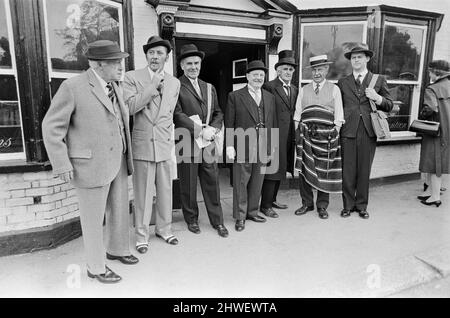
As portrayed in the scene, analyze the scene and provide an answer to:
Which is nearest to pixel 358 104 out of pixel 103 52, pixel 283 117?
pixel 283 117

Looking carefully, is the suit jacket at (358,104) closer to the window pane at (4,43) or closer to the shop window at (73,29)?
the shop window at (73,29)

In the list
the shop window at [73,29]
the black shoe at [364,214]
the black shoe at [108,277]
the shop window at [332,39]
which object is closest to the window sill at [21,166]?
the shop window at [73,29]

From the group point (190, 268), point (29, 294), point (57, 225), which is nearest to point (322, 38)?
point (190, 268)

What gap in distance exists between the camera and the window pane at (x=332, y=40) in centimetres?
576

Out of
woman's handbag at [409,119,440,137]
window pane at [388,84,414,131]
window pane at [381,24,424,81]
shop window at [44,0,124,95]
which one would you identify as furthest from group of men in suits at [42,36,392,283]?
window pane at [388,84,414,131]

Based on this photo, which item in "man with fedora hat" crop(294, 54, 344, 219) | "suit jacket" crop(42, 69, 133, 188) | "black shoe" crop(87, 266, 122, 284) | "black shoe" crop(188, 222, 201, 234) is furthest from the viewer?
"man with fedora hat" crop(294, 54, 344, 219)

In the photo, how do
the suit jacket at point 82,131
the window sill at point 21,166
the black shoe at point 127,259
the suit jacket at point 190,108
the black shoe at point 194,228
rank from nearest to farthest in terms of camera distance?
the suit jacket at point 82,131 < the black shoe at point 127,259 < the window sill at point 21,166 < the suit jacket at point 190,108 < the black shoe at point 194,228

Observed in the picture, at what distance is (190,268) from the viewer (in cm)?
331

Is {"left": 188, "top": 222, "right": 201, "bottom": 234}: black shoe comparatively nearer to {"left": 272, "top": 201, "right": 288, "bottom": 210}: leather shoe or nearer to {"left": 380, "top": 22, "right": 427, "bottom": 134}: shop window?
{"left": 272, "top": 201, "right": 288, "bottom": 210}: leather shoe

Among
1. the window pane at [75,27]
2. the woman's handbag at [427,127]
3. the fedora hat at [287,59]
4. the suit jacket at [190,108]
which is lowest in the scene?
the woman's handbag at [427,127]

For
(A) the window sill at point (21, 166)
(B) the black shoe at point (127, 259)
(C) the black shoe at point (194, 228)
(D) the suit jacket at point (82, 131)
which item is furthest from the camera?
(C) the black shoe at point (194, 228)

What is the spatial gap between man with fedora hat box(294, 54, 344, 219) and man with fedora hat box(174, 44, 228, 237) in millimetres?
1153

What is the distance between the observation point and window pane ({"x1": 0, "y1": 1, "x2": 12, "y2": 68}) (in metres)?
3.46

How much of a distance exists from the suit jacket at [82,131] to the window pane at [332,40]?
151 inches
